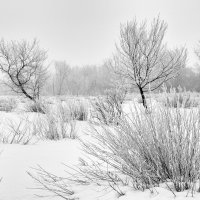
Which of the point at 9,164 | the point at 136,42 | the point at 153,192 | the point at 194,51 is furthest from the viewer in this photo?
the point at 194,51

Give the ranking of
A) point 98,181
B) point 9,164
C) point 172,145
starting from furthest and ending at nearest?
point 9,164 < point 98,181 < point 172,145

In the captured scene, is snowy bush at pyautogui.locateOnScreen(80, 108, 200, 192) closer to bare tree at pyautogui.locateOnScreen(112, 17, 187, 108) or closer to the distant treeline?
bare tree at pyautogui.locateOnScreen(112, 17, 187, 108)

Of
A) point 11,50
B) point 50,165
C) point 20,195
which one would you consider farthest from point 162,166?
point 11,50

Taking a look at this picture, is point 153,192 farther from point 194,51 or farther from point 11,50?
point 194,51

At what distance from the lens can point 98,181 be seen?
6.39 ft

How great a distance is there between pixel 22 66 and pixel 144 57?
7670mm

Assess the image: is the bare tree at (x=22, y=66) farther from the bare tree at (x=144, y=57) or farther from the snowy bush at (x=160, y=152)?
the snowy bush at (x=160, y=152)

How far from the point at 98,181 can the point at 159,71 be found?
563 cm

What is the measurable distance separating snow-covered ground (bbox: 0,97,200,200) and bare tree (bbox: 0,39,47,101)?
8.77m

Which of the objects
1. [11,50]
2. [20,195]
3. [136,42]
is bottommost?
[20,195]

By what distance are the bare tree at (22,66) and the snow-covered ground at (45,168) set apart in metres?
8.77

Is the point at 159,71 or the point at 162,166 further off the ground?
the point at 159,71

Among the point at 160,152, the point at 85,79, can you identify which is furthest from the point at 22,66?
the point at 85,79

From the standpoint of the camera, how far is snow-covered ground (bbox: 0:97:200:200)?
1515 millimetres
